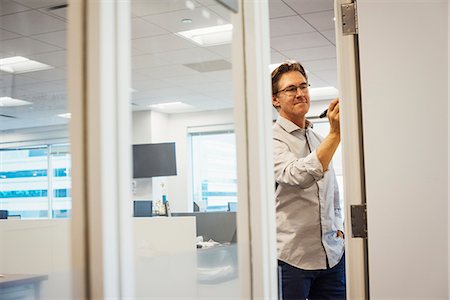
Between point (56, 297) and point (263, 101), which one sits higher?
point (263, 101)

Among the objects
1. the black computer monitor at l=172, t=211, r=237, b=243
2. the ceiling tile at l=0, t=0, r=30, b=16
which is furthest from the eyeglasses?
the ceiling tile at l=0, t=0, r=30, b=16

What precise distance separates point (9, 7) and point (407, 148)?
10.4ft

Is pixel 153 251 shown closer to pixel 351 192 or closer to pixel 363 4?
pixel 351 192

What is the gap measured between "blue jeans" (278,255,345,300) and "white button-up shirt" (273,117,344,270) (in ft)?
0.09

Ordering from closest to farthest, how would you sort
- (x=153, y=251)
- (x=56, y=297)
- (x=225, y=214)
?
(x=56, y=297) → (x=153, y=251) → (x=225, y=214)

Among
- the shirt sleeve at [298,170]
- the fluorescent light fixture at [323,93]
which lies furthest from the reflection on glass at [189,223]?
the fluorescent light fixture at [323,93]

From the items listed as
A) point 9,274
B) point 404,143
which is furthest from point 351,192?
point 9,274

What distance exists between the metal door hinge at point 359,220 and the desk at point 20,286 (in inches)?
35.8

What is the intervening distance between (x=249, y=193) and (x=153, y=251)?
0.30m

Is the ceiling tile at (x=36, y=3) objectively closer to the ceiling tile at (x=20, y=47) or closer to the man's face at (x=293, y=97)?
the ceiling tile at (x=20, y=47)

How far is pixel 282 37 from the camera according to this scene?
4.93 metres

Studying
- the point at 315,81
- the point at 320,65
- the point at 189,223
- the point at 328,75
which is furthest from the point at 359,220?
the point at 315,81

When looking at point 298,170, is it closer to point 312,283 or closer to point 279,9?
point 312,283

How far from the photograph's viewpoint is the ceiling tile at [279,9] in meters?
4.03
